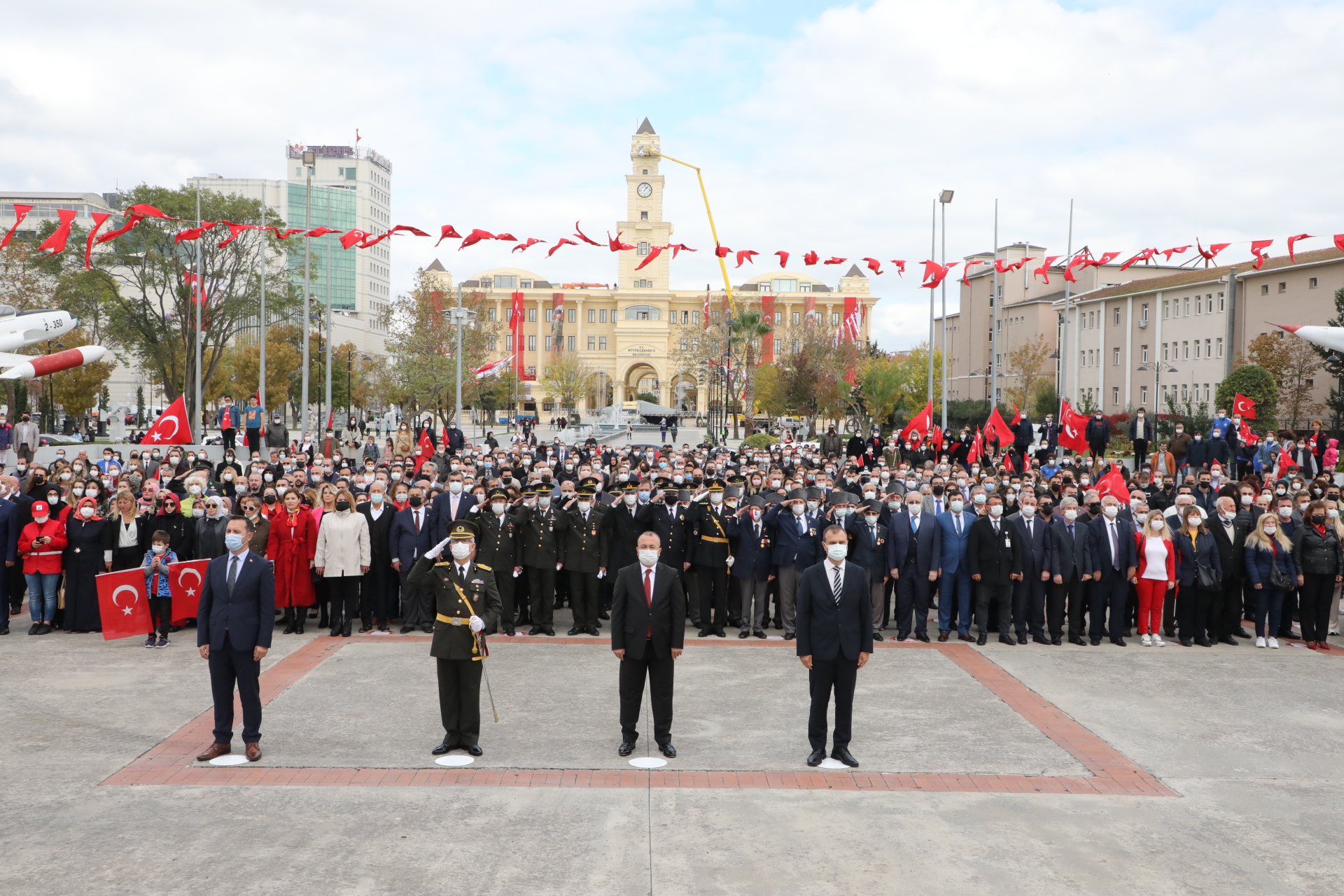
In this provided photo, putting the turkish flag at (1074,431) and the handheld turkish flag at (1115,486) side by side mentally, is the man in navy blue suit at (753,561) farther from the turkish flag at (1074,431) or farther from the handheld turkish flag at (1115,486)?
the turkish flag at (1074,431)

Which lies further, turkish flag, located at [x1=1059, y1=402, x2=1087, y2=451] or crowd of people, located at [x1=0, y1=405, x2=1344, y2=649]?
turkish flag, located at [x1=1059, y1=402, x2=1087, y2=451]

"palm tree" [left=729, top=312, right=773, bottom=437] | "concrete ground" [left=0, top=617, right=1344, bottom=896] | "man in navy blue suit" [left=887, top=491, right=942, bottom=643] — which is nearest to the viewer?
"concrete ground" [left=0, top=617, right=1344, bottom=896]

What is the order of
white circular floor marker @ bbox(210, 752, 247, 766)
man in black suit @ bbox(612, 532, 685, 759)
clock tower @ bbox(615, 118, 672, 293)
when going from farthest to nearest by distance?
clock tower @ bbox(615, 118, 672, 293) → man in black suit @ bbox(612, 532, 685, 759) → white circular floor marker @ bbox(210, 752, 247, 766)

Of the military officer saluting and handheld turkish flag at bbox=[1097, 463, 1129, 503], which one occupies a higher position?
handheld turkish flag at bbox=[1097, 463, 1129, 503]

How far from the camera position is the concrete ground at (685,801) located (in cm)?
569

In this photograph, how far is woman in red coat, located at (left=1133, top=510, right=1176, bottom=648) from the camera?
12.2 meters

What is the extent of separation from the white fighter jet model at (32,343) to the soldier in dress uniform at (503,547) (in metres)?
11.8

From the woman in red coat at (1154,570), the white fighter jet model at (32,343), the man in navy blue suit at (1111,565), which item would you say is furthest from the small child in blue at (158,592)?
the woman in red coat at (1154,570)

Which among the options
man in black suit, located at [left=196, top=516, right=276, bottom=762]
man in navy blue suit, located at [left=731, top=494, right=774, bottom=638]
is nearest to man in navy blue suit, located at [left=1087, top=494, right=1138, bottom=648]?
man in navy blue suit, located at [left=731, top=494, right=774, bottom=638]

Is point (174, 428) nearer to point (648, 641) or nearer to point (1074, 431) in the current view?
point (648, 641)

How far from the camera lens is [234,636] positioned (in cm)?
755

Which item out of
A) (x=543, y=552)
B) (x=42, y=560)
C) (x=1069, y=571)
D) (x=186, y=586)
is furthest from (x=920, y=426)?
(x=42, y=560)

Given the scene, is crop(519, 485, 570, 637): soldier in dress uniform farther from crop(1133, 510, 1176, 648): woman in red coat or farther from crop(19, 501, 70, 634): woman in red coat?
crop(1133, 510, 1176, 648): woman in red coat

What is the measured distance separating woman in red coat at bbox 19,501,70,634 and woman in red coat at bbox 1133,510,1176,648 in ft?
41.5
